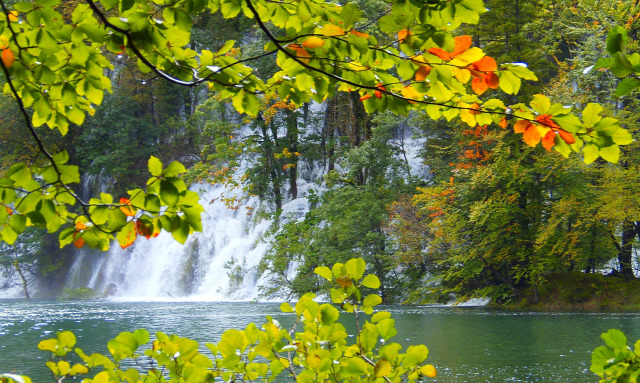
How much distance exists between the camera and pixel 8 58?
4.89 ft

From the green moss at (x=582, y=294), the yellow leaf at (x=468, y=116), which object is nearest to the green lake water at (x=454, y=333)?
the green moss at (x=582, y=294)

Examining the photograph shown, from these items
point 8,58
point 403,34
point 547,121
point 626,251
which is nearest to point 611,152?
point 547,121

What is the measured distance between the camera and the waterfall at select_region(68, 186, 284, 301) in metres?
19.9

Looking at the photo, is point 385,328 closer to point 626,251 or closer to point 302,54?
point 302,54

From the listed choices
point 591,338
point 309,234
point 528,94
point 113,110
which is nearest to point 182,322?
point 309,234

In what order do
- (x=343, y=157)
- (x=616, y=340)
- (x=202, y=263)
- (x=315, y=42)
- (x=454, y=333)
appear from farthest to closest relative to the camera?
(x=202, y=263) < (x=343, y=157) < (x=454, y=333) < (x=616, y=340) < (x=315, y=42)

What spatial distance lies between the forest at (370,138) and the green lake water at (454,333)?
2.03m

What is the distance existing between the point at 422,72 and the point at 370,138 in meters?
16.2

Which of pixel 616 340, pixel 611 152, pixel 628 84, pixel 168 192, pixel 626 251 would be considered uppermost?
pixel 626 251

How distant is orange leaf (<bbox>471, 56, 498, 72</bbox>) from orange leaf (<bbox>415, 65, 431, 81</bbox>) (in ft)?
0.34

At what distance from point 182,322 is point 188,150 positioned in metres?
17.2

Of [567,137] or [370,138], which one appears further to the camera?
[370,138]

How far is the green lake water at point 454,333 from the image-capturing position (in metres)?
7.02

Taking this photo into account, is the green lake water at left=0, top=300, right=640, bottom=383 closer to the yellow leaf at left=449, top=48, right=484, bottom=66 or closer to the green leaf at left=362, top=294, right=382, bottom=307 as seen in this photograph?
the green leaf at left=362, top=294, right=382, bottom=307
